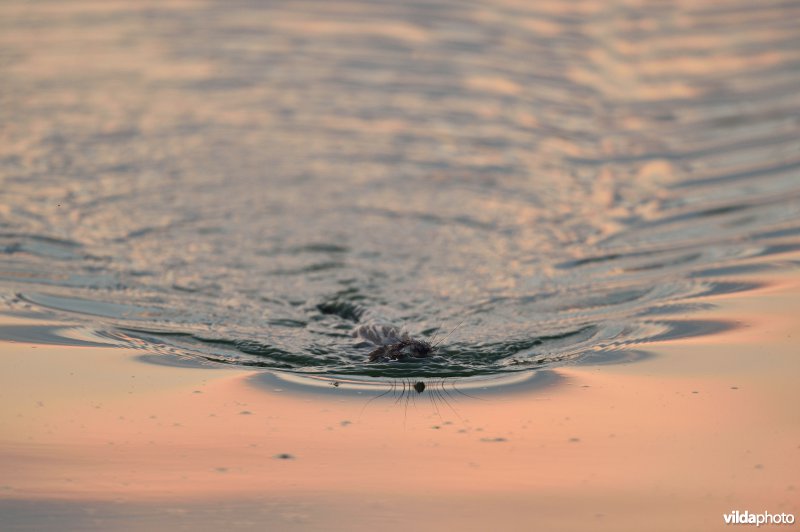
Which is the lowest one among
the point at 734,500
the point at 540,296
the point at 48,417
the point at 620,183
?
the point at 734,500

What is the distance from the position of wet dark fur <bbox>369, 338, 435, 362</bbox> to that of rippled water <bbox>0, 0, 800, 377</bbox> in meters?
0.14

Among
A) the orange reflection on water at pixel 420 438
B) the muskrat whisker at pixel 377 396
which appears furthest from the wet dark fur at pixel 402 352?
the orange reflection on water at pixel 420 438

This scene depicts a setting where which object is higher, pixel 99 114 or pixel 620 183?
pixel 99 114

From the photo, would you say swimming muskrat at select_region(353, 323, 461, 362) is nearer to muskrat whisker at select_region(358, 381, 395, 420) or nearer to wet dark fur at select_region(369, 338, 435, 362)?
wet dark fur at select_region(369, 338, 435, 362)

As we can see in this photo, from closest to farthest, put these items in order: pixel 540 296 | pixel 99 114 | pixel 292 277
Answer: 1. pixel 540 296
2. pixel 292 277
3. pixel 99 114

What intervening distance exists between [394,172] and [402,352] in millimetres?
3795

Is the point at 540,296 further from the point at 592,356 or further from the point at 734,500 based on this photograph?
the point at 734,500

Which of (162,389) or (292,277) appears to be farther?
(292,277)

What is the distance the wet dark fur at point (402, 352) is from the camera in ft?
25.0

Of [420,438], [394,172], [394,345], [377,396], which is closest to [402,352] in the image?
[394,345]

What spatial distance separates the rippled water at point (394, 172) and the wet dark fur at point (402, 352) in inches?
5.6

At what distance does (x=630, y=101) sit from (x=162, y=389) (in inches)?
283

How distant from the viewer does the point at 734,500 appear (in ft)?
18.7

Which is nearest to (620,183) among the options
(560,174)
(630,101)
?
(560,174)
